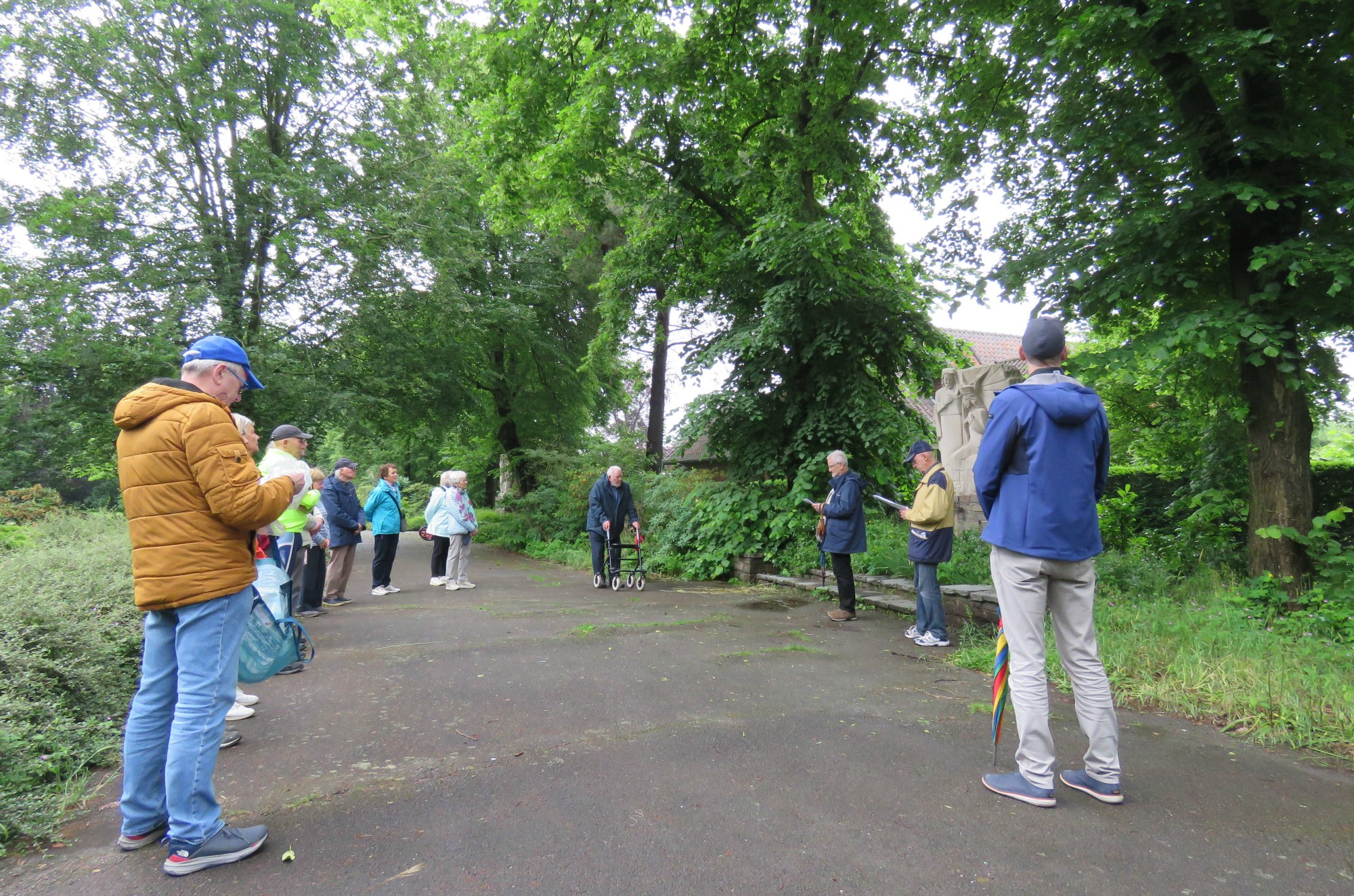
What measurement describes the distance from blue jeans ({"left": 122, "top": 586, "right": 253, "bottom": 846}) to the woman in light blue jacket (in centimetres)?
755

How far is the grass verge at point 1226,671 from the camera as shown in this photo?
13.5ft

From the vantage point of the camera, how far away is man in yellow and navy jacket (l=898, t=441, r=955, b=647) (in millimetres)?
6516

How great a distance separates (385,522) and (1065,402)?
8.85 metres

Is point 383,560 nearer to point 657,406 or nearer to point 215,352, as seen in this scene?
point 215,352

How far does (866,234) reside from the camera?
12469mm

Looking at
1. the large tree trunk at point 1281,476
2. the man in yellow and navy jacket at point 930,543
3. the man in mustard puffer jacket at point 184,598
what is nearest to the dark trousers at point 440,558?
the man in yellow and navy jacket at point 930,543

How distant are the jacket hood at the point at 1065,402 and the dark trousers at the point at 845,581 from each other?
4.59 metres

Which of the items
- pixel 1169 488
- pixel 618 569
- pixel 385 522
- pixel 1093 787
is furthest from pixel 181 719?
pixel 1169 488

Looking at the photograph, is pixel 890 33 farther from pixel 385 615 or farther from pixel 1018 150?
pixel 385 615

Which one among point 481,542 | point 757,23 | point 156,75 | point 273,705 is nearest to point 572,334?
point 481,542

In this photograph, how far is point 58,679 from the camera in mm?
4215

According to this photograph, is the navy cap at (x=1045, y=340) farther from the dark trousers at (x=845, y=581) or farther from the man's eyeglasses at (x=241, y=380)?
the dark trousers at (x=845, y=581)

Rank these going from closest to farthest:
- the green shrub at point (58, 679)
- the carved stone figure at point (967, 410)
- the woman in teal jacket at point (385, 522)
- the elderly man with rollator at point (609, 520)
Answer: the green shrub at point (58, 679), the carved stone figure at point (967, 410), the woman in teal jacket at point (385, 522), the elderly man with rollator at point (609, 520)

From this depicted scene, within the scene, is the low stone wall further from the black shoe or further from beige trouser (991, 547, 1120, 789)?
the black shoe
